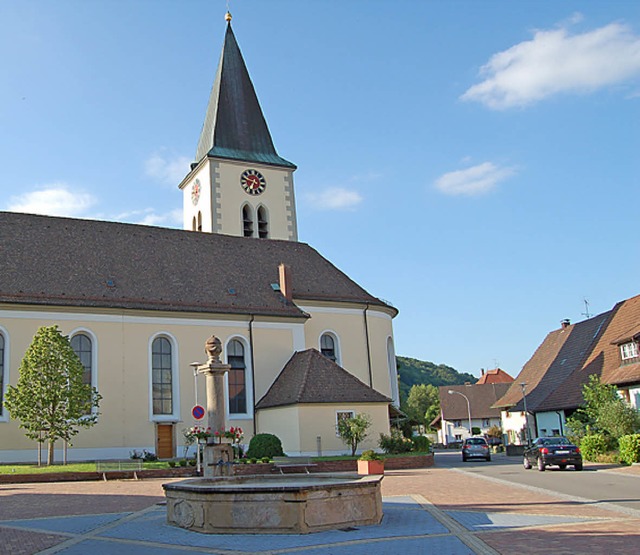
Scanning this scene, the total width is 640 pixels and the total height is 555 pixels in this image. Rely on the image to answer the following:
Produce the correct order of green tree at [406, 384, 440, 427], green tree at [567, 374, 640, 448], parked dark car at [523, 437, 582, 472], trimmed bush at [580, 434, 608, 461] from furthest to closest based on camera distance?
green tree at [406, 384, 440, 427], trimmed bush at [580, 434, 608, 461], green tree at [567, 374, 640, 448], parked dark car at [523, 437, 582, 472]

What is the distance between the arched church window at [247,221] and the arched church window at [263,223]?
2.45 ft

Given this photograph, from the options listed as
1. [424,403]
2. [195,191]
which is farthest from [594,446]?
[424,403]

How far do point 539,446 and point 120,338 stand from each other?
19434 mm

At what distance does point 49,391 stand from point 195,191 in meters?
25.7

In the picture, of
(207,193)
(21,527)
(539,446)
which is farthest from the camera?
(207,193)

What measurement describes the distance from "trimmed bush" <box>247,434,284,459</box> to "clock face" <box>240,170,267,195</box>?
21945 millimetres

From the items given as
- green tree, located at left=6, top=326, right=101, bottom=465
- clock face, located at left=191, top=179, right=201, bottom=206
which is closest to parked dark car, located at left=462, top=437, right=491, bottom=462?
green tree, located at left=6, top=326, right=101, bottom=465

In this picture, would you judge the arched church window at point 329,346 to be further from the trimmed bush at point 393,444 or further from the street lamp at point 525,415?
the street lamp at point 525,415

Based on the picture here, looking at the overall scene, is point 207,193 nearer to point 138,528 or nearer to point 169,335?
point 169,335

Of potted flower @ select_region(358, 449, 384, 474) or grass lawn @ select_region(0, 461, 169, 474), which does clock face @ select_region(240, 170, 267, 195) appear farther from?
potted flower @ select_region(358, 449, 384, 474)

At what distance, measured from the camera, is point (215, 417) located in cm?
2116

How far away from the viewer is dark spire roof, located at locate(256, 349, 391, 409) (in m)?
34.4

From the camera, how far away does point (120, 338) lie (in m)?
34.1

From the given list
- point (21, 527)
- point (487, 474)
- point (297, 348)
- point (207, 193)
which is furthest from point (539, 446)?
point (207, 193)
